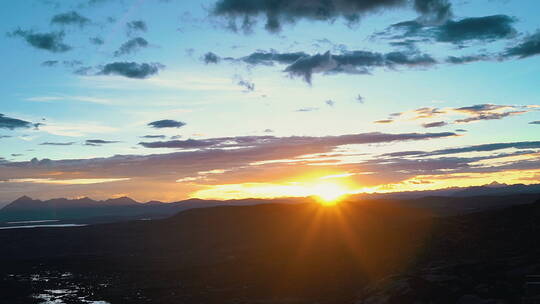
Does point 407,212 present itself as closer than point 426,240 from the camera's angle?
No

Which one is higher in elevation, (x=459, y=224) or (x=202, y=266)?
(x=459, y=224)

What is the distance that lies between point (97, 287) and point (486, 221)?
152ft

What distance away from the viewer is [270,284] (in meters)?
49.8

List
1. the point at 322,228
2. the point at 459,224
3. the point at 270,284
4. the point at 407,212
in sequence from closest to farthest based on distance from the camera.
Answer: the point at 270,284
the point at 459,224
the point at 322,228
the point at 407,212

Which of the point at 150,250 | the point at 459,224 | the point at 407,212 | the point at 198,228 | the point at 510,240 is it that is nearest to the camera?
the point at 510,240

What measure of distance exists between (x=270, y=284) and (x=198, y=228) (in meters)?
81.5

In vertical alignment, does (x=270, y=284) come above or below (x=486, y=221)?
below

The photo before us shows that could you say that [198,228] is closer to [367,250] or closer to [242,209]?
[242,209]

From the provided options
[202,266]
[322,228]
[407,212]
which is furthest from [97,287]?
[407,212]

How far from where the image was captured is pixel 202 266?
6925 cm

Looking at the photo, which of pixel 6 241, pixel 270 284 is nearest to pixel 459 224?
pixel 270 284

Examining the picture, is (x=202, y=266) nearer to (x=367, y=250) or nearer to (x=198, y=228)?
Answer: (x=367, y=250)

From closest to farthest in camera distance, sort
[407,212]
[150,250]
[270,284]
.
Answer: [270,284] → [150,250] → [407,212]

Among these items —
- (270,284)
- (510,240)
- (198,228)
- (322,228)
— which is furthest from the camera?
(198,228)
